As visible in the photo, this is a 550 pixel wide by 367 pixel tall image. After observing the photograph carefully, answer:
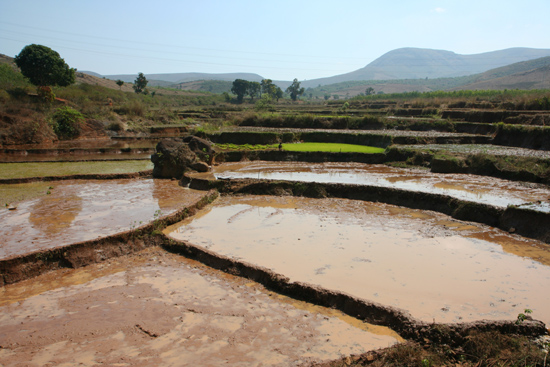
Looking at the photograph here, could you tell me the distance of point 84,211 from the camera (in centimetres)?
981

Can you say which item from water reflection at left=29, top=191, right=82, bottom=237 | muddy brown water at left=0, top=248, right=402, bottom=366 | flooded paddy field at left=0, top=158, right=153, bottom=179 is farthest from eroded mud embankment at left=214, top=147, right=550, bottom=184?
muddy brown water at left=0, top=248, right=402, bottom=366

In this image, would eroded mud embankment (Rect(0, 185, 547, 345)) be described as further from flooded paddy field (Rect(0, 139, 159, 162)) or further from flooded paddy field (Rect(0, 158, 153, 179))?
flooded paddy field (Rect(0, 139, 159, 162))

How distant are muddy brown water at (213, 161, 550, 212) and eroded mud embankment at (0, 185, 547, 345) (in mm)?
1945

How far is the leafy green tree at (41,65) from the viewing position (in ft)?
108

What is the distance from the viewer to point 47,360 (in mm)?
4176

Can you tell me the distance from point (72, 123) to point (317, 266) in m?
27.0

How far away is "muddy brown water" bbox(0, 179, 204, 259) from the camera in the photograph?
775 centimetres

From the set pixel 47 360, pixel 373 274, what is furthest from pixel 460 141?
pixel 47 360

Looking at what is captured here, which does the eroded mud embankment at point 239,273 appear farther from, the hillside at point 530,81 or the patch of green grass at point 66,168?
the hillside at point 530,81

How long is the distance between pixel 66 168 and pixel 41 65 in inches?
915

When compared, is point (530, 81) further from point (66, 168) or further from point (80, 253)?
point (80, 253)

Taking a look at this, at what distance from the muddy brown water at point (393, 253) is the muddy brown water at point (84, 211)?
133 cm

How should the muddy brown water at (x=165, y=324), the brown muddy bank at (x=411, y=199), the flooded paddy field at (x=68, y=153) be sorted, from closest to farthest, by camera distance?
the muddy brown water at (x=165, y=324)
the brown muddy bank at (x=411, y=199)
the flooded paddy field at (x=68, y=153)

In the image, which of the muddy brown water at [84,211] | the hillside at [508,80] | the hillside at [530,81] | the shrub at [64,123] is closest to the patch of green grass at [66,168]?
the muddy brown water at [84,211]
